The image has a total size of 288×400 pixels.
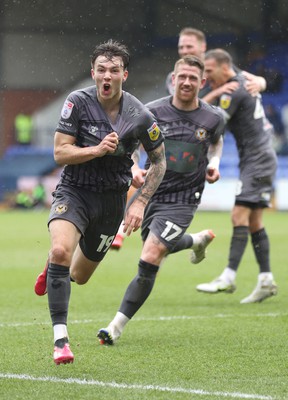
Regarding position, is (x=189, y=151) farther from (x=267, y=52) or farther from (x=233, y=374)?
(x=267, y=52)

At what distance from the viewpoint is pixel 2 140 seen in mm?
36375

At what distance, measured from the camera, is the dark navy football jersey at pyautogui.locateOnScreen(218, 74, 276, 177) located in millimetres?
9531

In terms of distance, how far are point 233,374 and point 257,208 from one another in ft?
14.0

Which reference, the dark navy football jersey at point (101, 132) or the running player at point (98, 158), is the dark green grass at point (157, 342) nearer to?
the running player at point (98, 158)

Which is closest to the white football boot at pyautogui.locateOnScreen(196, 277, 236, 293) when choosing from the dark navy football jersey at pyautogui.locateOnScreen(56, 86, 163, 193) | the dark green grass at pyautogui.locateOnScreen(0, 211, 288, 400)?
the dark green grass at pyautogui.locateOnScreen(0, 211, 288, 400)

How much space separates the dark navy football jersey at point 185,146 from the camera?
7.71 metres

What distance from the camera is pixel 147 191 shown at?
6.40 m

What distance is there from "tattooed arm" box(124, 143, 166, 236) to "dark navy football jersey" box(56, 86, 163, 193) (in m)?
0.09

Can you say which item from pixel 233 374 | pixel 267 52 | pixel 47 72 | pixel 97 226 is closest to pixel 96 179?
pixel 97 226

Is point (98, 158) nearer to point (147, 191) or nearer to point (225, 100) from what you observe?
point (147, 191)

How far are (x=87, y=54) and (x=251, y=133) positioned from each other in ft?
91.9

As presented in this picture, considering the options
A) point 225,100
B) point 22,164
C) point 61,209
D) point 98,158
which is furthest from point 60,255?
point 22,164

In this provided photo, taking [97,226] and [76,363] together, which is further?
[97,226]

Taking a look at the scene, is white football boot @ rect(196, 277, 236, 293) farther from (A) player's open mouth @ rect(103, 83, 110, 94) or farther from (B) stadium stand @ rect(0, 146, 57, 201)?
(B) stadium stand @ rect(0, 146, 57, 201)
